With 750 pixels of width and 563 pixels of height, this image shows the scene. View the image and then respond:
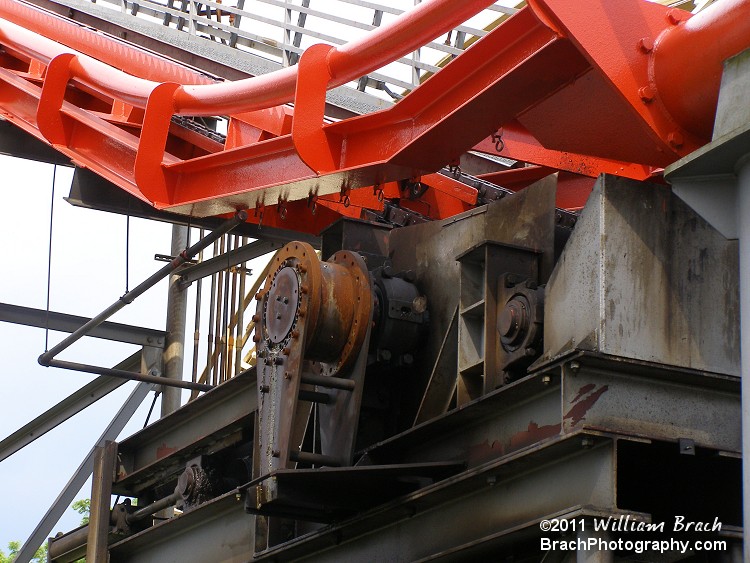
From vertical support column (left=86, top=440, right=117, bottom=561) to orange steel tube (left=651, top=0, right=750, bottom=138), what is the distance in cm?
583

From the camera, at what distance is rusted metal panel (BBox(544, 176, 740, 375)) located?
20.1ft


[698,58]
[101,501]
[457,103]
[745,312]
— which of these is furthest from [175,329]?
[745,312]

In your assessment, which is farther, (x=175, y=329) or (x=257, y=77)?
(x=175, y=329)

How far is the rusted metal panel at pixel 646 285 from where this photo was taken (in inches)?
241

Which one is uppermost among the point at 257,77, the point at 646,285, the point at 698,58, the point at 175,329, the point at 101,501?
the point at 257,77

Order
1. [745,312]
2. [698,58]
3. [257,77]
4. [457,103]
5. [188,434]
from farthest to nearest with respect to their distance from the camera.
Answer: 1. [188,434]
2. [257,77]
3. [457,103]
4. [698,58]
5. [745,312]

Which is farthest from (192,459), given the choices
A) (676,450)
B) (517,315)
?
(676,450)

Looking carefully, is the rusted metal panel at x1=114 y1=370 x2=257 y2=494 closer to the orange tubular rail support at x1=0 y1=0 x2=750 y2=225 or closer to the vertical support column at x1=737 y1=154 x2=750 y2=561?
the orange tubular rail support at x1=0 y1=0 x2=750 y2=225

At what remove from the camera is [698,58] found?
617cm

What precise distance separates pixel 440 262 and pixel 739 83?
2.95 metres

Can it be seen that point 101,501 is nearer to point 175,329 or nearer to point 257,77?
point 175,329

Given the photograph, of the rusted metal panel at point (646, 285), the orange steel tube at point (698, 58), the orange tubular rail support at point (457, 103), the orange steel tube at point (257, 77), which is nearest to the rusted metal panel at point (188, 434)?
the orange tubular rail support at point (457, 103)

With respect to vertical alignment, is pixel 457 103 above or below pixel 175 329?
below

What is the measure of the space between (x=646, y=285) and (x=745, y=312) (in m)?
1.32
